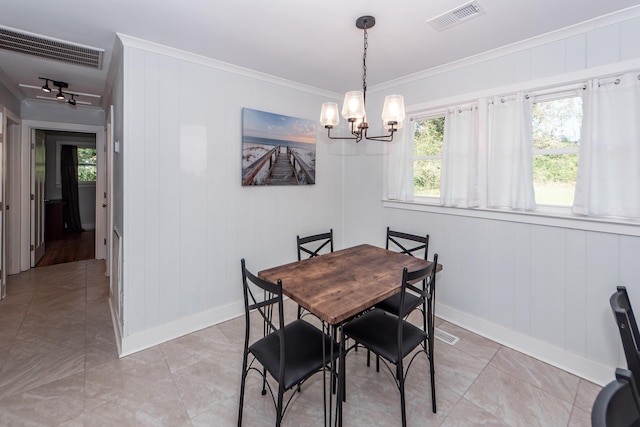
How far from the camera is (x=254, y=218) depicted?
3121mm

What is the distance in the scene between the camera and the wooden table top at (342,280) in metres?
1.60

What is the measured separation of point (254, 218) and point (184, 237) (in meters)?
0.73

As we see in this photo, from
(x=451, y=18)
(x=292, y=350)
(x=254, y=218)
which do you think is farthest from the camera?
(x=254, y=218)

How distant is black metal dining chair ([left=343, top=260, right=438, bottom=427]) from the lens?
162 centimetres

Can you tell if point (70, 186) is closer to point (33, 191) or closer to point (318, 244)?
point (33, 191)

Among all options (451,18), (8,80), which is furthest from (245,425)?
(8,80)

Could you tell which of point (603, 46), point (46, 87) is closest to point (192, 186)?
point (46, 87)

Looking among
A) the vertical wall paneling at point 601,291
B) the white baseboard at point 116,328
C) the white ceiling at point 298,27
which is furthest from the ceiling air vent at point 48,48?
the vertical wall paneling at point 601,291

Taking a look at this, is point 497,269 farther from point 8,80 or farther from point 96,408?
point 8,80

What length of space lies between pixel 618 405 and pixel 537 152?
2.17 metres

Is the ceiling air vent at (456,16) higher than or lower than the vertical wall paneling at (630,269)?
higher

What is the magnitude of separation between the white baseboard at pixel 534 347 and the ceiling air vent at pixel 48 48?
4.09 metres

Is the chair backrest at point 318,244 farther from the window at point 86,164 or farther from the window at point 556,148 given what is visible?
the window at point 86,164

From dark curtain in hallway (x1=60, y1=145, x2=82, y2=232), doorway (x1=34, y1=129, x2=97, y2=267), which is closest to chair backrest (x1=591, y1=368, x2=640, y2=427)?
doorway (x1=34, y1=129, x2=97, y2=267)
